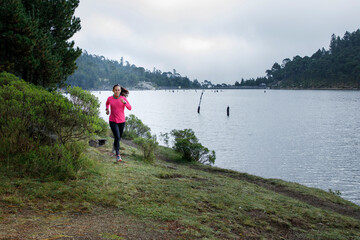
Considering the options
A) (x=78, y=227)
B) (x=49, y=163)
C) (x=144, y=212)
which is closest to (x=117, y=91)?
(x=49, y=163)

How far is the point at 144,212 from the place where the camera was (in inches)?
195

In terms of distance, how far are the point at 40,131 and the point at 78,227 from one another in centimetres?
364

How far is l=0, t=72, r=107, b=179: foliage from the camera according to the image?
619 centimetres

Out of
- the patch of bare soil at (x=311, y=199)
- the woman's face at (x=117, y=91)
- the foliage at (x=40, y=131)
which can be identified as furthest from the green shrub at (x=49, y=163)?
the patch of bare soil at (x=311, y=199)

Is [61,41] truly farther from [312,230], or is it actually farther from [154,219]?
[312,230]

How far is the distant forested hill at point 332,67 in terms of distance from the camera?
463 ft

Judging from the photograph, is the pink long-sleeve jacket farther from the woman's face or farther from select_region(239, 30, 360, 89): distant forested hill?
select_region(239, 30, 360, 89): distant forested hill

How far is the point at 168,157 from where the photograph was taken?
16.0 metres

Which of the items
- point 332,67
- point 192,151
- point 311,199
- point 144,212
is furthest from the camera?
point 332,67

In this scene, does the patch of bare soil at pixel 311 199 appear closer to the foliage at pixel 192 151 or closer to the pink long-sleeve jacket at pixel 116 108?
the foliage at pixel 192 151

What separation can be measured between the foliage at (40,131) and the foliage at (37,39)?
6.16 m

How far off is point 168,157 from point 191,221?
11.2m

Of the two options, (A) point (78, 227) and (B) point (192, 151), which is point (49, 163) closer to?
(A) point (78, 227)

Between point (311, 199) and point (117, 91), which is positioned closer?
point (117, 91)
